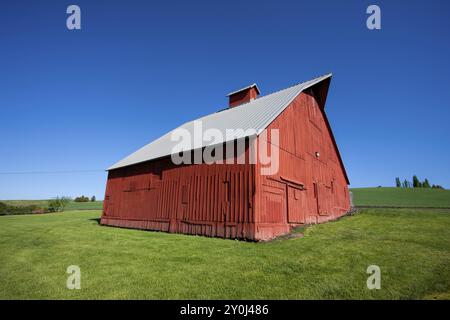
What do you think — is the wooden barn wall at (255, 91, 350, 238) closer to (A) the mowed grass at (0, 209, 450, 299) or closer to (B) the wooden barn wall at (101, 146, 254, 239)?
(B) the wooden barn wall at (101, 146, 254, 239)

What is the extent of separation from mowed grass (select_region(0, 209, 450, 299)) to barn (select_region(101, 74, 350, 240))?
5.87ft

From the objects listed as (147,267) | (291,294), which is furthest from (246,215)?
(291,294)

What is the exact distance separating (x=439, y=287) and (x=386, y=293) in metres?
1.35

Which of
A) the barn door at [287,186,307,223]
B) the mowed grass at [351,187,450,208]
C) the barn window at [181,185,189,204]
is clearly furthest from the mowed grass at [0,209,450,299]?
the mowed grass at [351,187,450,208]

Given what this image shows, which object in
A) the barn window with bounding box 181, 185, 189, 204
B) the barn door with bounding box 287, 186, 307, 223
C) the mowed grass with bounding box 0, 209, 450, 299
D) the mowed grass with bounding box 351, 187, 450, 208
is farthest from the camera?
the mowed grass with bounding box 351, 187, 450, 208

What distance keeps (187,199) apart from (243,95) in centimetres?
1250

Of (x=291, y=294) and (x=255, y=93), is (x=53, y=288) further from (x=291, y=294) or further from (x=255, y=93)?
(x=255, y=93)

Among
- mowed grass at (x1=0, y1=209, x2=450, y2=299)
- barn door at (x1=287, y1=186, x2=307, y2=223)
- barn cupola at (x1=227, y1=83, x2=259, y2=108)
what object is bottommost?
mowed grass at (x1=0, y1=209, x2=450, y2=299)

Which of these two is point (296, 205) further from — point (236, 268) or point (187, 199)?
point (236, 268)

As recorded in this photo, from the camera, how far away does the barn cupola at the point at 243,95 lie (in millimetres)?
22625

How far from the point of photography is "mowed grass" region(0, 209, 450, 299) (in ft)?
18.6

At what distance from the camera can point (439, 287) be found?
18.5ft

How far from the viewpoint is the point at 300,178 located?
15453 millimetres

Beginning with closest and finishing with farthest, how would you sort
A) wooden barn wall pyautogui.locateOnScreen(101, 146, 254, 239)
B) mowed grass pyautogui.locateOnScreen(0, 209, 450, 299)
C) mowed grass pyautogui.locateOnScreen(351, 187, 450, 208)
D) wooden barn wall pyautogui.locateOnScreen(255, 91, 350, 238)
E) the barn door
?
1. mowed grass pyautogui.locateOnScreen(0, 209, 450, 299)
2. wooden barn wall pyautogui.locateOnScreen(101, 146, 254, 239)
3. wooden barn wall pyautogui.locateOnScreen(255, 91, 350, 238)
4. the barn door
5. mowed grass pyautogui.locateOnScreen(351, 187, 450, 208)
